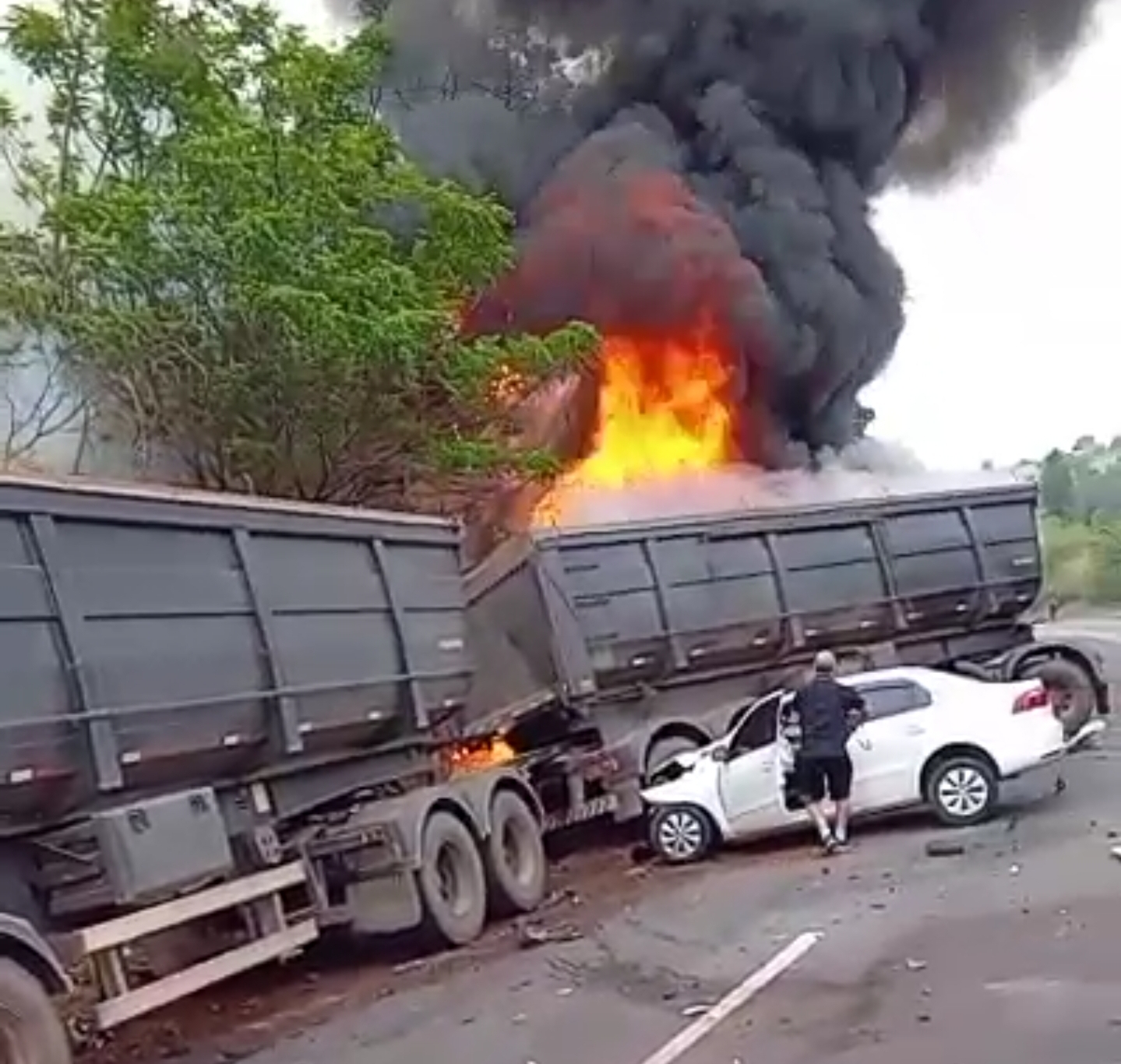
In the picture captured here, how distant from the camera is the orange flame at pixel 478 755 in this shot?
15578 millimetres

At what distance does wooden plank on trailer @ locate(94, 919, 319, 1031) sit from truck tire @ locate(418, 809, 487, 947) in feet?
2.85

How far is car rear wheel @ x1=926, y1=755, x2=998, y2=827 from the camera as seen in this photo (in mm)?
15695

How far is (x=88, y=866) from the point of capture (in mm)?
9680

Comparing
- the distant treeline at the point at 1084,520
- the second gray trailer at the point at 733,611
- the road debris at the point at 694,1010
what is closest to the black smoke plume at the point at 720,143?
the second gray trailer at the point at 733,611

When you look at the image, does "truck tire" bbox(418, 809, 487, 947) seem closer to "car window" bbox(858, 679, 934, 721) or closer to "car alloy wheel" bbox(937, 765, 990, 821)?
"car window" bbox(858, 679, 934, 721)

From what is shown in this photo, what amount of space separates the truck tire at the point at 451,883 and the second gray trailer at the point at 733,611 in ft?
11.6

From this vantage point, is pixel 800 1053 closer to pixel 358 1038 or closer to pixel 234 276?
pixel 358 1038

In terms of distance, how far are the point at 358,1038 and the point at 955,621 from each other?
13.3 m

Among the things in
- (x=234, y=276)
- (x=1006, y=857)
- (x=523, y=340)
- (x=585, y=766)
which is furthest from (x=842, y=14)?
(x=1006, y=857)

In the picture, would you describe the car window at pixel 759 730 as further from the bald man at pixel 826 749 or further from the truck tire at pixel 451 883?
the truck tire at pixel 451 883

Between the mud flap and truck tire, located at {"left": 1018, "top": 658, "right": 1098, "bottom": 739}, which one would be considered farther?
truck tire, located at {"left": 1018, "top": 658, "right": 1098, "bottom": 739}

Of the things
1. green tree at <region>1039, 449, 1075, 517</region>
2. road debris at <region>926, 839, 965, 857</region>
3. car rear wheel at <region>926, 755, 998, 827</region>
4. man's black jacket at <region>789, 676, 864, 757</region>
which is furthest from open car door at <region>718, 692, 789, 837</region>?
green tree at <region>1039, 449, 1075, 517</region>

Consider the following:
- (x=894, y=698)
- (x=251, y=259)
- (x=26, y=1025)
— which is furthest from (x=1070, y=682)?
(x=26, y=1025)

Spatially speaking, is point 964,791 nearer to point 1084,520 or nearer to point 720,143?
point 720,143
